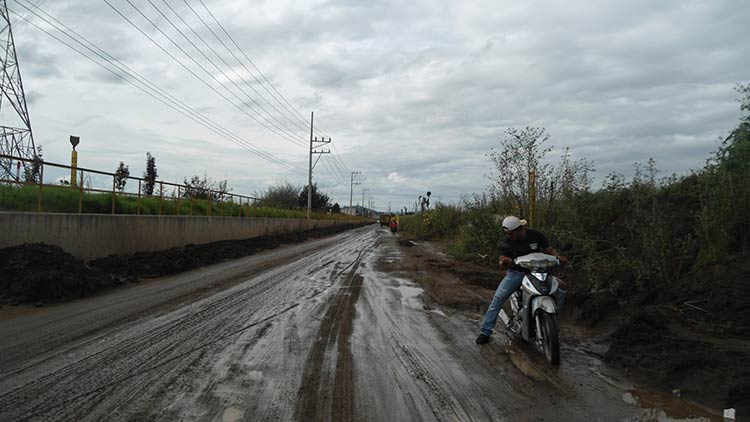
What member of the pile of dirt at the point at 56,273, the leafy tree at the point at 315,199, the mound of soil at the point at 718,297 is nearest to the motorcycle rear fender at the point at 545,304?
the mound of soil at the point at 718,297

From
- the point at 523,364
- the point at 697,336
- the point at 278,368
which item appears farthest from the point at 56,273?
the point at 697,336

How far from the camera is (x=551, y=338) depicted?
17.6 ft

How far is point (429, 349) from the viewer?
5902 mm

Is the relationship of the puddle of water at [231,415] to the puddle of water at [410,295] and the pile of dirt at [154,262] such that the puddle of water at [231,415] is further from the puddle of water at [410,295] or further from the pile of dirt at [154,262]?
the pile of dirt at [154,262]

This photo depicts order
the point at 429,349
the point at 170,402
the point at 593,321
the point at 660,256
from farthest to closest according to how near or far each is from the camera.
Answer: the point at 660,256
the point at 593,321
the point at 429,349
the point at 170,402

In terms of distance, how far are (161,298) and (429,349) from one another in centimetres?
581

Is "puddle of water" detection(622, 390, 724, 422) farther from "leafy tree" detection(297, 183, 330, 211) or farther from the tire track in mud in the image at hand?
"leafy tree" detection(297, 183, 330, 211)

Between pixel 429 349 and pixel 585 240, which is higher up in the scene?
pixel 585 240

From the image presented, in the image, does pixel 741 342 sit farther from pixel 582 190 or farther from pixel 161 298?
pixel 161 298

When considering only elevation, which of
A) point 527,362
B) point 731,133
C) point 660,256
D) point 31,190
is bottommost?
point 527,362

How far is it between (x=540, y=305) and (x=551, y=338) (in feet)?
1.25

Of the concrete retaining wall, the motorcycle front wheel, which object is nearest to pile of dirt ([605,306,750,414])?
Result: the motorcycle front wheel

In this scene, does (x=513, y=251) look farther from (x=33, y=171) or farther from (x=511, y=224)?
(x=33, y=171)

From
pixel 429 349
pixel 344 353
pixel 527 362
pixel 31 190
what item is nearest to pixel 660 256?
pixel 527 362
